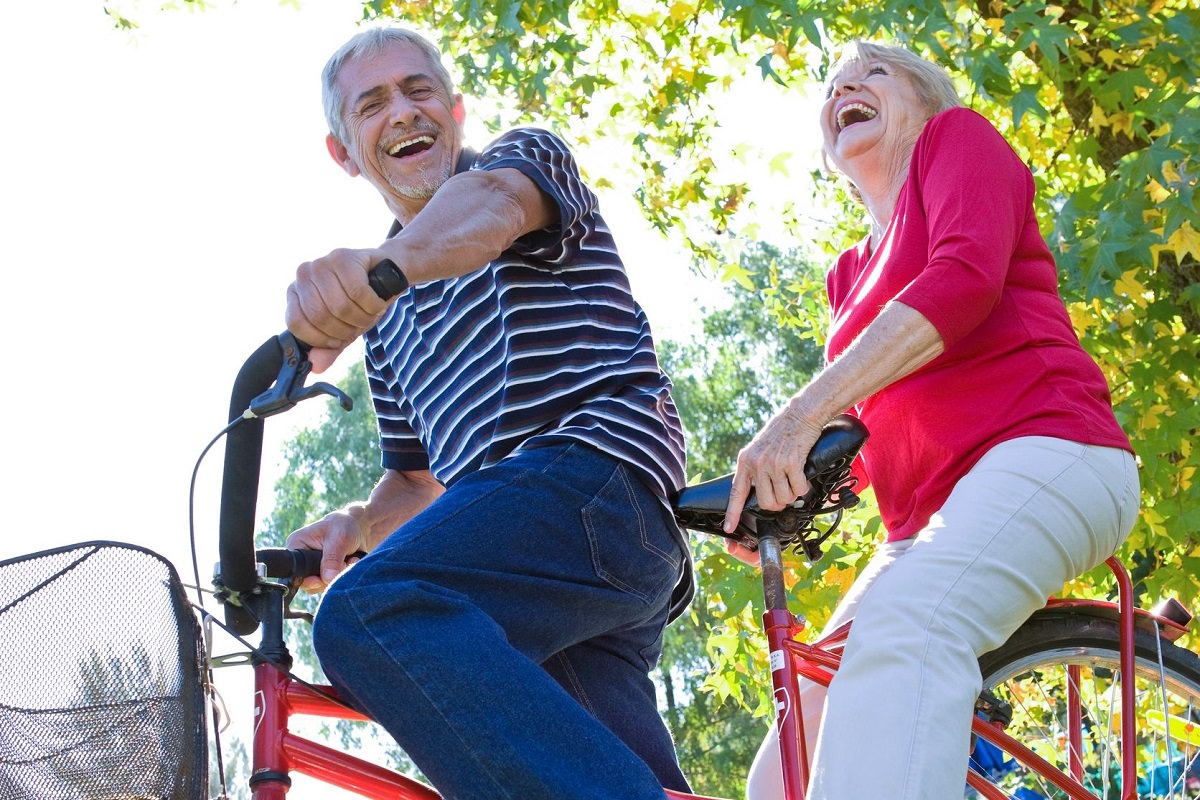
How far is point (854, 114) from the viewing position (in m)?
3.14

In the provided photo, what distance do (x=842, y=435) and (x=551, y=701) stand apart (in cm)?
76

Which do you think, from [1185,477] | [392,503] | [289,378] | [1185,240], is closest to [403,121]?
[392,503]

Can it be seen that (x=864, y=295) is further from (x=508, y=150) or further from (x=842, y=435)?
(x=508, y=150)

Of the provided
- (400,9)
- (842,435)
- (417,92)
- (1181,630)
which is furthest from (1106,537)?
(400,9)

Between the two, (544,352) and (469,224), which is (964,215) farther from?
(469,224)

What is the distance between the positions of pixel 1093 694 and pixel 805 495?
0.86 m

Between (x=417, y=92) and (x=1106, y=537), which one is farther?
(x=417, y=92)

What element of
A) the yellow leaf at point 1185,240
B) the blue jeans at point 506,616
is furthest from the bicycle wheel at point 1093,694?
the yellow leaf at point 1185,240

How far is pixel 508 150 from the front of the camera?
2275 millimetres

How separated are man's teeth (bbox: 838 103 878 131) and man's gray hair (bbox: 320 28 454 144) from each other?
0.97 m

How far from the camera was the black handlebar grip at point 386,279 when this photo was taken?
1814 millimetres

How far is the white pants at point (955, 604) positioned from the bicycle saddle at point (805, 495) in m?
0.19

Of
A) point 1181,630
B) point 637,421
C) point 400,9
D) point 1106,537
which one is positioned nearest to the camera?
point 637,421

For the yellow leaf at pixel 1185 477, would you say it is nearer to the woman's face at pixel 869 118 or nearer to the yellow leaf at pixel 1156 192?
the yellow leaf at pixel 1156 192
